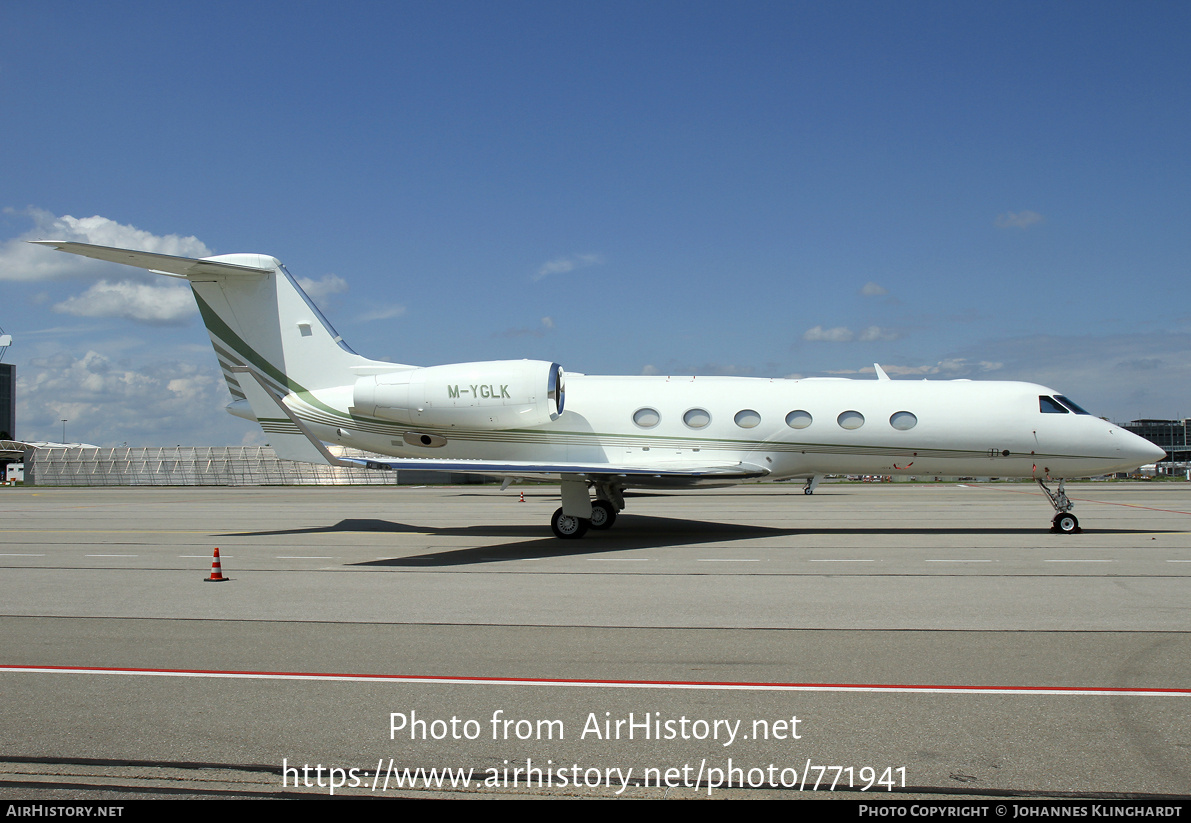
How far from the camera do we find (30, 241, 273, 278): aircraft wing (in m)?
12.7

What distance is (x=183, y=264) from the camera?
49.0ft

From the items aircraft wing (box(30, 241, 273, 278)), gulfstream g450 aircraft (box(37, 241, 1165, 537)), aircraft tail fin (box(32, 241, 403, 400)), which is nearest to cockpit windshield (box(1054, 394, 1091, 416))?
gulfstream g450 aircraft (box(37, 241, 1165, 537))

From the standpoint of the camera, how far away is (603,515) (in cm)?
1633

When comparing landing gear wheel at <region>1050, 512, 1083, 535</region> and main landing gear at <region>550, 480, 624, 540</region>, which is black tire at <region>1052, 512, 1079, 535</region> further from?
main landing gear at <region>550, 480, 624, 540</region>

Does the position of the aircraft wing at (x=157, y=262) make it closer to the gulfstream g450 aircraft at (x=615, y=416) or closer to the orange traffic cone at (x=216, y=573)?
the gulfstream g450 aircraft at (x=615, y=416)

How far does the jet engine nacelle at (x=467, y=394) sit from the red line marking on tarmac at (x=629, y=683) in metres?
9.38

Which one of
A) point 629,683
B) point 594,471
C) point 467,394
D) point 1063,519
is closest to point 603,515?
point 594,471

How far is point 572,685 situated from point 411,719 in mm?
1142

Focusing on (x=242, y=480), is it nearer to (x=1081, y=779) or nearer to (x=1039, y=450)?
(x=1039, y=450)

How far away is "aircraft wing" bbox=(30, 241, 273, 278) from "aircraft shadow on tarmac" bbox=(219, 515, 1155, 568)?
528 centimetres

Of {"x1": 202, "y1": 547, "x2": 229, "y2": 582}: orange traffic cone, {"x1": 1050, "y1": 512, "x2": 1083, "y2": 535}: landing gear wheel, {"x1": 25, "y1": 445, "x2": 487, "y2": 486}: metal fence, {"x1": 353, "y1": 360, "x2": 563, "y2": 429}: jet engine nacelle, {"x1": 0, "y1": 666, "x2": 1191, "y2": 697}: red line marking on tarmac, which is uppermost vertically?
{"x1": 353, "y1": 360, "x2": 563, "y2": 429}: jet engine nacelle

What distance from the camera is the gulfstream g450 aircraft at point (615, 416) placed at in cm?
1505

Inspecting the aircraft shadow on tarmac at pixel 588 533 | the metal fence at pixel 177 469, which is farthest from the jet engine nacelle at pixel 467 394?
the metal fence at pixel 177 469

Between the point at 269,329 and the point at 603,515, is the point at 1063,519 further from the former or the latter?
the point at 269,329
